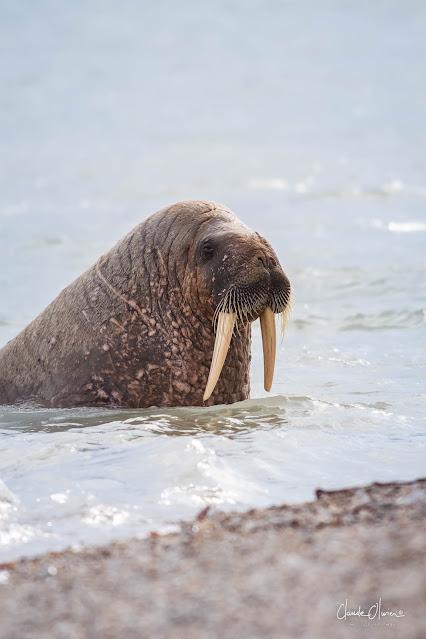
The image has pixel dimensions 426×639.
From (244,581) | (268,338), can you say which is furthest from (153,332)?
(244,581)

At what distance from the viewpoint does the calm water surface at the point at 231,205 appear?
5.69m

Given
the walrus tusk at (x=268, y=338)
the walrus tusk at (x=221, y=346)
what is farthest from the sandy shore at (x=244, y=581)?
the walrus tusk at (x=268, y=338)

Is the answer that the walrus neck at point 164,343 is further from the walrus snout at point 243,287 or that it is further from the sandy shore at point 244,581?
the sandy shore at point 244,581

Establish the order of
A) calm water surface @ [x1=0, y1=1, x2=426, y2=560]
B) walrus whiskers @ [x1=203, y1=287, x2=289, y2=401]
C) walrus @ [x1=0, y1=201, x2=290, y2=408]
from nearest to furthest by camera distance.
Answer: calm water surface @ [x1=0, y1=1, x2=426, y2=560]
walrus whiskers @ [x1=203, y1=287, x2=289, y2=401]
walrus @ [x1=0, y1=201, x2=290, y2=408]

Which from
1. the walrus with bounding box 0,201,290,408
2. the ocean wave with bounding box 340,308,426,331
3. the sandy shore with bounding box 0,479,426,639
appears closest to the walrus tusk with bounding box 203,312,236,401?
Answer: the walrus with bounding box 0,201,290,408

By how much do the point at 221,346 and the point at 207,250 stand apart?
60cm

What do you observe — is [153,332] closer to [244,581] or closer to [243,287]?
[243,287]

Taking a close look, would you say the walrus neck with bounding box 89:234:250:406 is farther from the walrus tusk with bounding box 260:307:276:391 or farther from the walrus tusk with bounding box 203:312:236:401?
the walrus tusk with bounding box 203:312:236:401

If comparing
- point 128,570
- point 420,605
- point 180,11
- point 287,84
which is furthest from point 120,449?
point 180,11

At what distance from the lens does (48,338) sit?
24.5 ft

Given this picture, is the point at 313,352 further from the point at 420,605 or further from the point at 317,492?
the point at 420,605

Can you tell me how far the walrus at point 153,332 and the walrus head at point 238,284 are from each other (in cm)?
2

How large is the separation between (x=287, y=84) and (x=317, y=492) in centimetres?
3609

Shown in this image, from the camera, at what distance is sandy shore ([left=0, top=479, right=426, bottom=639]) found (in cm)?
336
